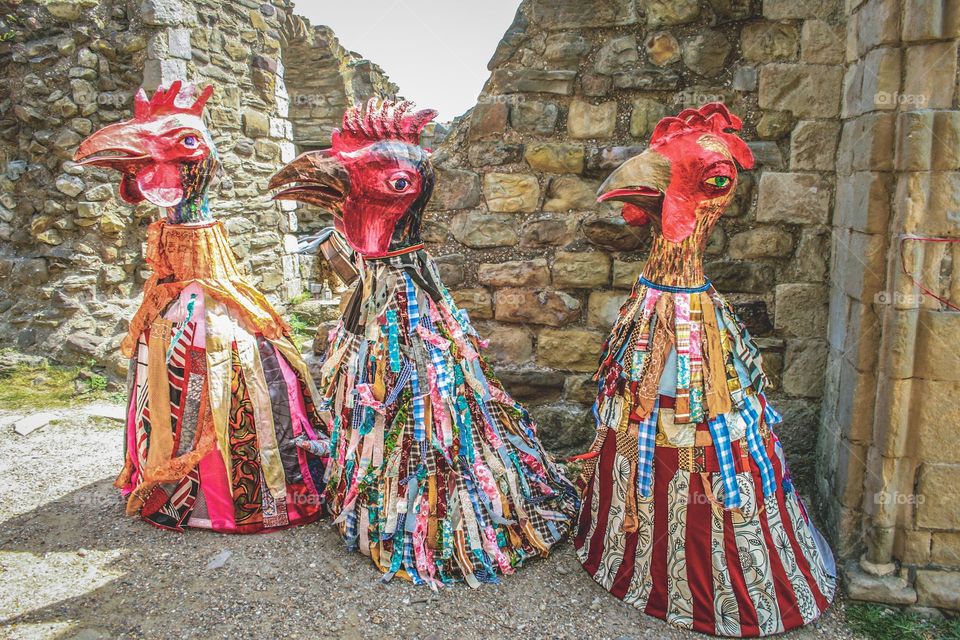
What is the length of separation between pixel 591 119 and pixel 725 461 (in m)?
1.68

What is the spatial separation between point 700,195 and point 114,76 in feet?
15.1

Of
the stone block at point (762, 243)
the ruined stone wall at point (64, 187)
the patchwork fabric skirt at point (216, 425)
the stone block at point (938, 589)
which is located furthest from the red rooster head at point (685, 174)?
the ruined stone wall at point (64, 187)

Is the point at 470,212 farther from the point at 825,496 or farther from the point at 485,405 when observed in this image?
the point at 825,496

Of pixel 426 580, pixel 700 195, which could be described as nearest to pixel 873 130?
pixel 700 195

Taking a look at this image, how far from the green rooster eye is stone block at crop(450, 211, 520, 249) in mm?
1249

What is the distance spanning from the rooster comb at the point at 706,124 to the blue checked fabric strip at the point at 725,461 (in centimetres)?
93

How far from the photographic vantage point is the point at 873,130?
2363mm

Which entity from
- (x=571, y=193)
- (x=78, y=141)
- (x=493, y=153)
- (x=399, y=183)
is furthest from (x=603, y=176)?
(x=78, y=141)

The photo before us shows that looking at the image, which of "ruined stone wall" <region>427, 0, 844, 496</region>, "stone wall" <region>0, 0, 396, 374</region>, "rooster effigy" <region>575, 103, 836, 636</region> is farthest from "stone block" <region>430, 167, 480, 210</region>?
"stone wall" <region>0, 0, 396, 374</region>

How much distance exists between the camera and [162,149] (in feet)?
8.98

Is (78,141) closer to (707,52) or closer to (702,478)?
(707,52)

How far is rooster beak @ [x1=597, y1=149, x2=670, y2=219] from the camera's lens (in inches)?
88.3

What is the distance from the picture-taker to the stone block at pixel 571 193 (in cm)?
321

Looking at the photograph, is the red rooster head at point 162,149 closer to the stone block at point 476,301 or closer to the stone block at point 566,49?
the stone block at point 476,301
